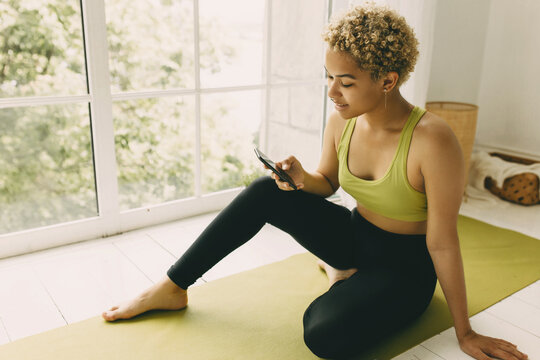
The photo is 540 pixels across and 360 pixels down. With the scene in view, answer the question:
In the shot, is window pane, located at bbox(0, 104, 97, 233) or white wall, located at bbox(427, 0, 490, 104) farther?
white wall, located at bbox(427, 0, 490, 104)

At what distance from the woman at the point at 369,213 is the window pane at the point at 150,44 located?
3.02ft

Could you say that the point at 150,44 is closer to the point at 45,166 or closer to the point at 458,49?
the point at 45,166

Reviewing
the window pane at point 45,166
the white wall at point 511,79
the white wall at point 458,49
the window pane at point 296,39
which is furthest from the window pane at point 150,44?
the white wall at point 511,79

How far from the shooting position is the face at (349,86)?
1354mm

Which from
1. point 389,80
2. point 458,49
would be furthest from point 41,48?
point 458,49

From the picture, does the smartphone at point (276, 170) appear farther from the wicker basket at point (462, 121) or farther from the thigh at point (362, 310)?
the wicker basket at point (462, 121)

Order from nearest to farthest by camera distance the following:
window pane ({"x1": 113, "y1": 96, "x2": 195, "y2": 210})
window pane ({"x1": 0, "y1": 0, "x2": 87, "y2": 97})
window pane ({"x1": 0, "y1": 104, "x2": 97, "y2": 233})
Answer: window pane ({"x1": 0, "y1": 0, "x2": 87, "y2": 97})
window pane ({"x1": 0, "y1": 104, "x2": 97, "y2": 233})
window pane ({"x1": 113, "y1": 96, "x2": 195, "y2": 210})

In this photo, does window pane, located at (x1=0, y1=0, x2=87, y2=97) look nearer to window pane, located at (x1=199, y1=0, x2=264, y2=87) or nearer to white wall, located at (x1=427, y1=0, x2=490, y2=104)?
window pane, located at (x1=199, y1=0, x2=264, y2=87)

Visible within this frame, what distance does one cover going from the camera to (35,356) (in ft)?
4.69

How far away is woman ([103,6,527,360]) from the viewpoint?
1.37 meters

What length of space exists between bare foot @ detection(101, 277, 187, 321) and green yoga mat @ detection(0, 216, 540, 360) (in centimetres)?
3

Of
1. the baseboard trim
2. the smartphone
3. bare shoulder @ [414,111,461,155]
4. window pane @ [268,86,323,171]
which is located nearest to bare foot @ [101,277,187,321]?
the smartphone

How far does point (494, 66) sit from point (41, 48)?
Result: 2.57 m

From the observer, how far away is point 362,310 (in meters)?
1.39
